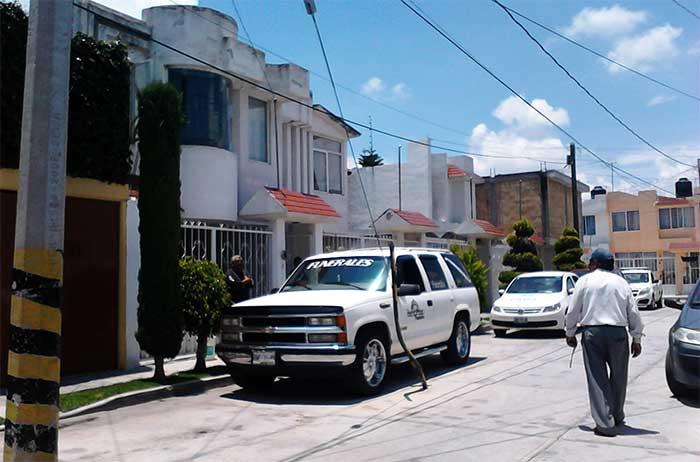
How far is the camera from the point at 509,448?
6.59m

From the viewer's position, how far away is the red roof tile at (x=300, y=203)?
1611 centimetres

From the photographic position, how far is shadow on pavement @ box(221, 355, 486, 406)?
30.3 feet

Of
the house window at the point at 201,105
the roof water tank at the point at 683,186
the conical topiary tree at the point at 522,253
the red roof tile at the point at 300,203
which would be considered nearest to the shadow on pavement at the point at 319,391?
the red roof tile at the point at 300,203

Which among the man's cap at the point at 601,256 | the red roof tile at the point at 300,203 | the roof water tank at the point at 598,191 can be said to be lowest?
the man's cap at the point at 601,256

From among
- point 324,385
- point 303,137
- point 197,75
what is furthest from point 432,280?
point 303,137

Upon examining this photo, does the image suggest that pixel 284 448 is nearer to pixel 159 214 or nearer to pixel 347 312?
pixel 347 312

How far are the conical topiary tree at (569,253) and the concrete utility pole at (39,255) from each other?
2634cm

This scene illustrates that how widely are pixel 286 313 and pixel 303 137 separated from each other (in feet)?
36.8

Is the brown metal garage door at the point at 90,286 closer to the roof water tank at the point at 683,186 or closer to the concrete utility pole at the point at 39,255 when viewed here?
the concrete utility pole at the point at 39,255

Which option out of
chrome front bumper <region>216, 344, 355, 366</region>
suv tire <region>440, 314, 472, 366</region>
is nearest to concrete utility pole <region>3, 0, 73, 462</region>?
chrome front bumper <region>216, 344, 355, 366</region>

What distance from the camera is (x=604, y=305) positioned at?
7168 millimetres

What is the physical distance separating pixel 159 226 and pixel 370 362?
3646 mm

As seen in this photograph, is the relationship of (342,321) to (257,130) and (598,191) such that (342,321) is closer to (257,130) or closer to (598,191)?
(257,130)

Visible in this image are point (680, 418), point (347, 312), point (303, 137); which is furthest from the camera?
point (303, 137)
